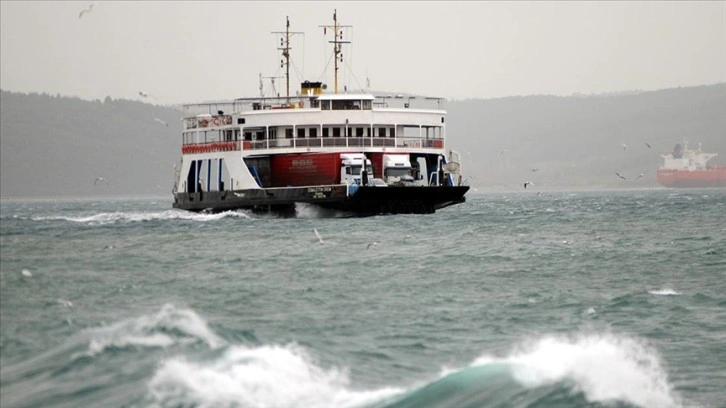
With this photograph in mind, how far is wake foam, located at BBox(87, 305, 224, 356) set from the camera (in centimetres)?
2362

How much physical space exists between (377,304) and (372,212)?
39858 mm

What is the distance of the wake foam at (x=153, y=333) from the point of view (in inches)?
930

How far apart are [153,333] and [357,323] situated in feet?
19.9

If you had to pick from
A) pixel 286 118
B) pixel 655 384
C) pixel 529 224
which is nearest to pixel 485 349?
pixel 655 384

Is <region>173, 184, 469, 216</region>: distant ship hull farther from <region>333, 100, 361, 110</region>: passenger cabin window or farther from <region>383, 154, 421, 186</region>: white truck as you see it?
<region>333, 100, 361, 110</region>: passenger cabin window

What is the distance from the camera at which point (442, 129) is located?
79.0 m

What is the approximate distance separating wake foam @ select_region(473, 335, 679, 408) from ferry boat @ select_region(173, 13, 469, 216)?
46.7 metres

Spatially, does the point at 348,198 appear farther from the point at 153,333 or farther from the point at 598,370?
the point at 598,370

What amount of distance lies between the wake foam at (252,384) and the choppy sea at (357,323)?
0.12 feet

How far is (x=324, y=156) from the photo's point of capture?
75.7 meters

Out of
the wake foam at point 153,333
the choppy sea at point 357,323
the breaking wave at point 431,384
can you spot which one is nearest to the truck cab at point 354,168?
the choppy sea at point 357,323


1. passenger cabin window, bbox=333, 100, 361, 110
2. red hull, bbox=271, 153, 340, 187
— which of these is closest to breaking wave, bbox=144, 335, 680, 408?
red hull, bbox=271, 153, 340, 187

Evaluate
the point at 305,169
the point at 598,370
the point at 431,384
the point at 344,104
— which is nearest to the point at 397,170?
the point at 344,104

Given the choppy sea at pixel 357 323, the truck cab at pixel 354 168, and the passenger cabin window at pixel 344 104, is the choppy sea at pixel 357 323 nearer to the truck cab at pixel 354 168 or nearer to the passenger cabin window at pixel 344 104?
the truck cab at pixel 354 168
